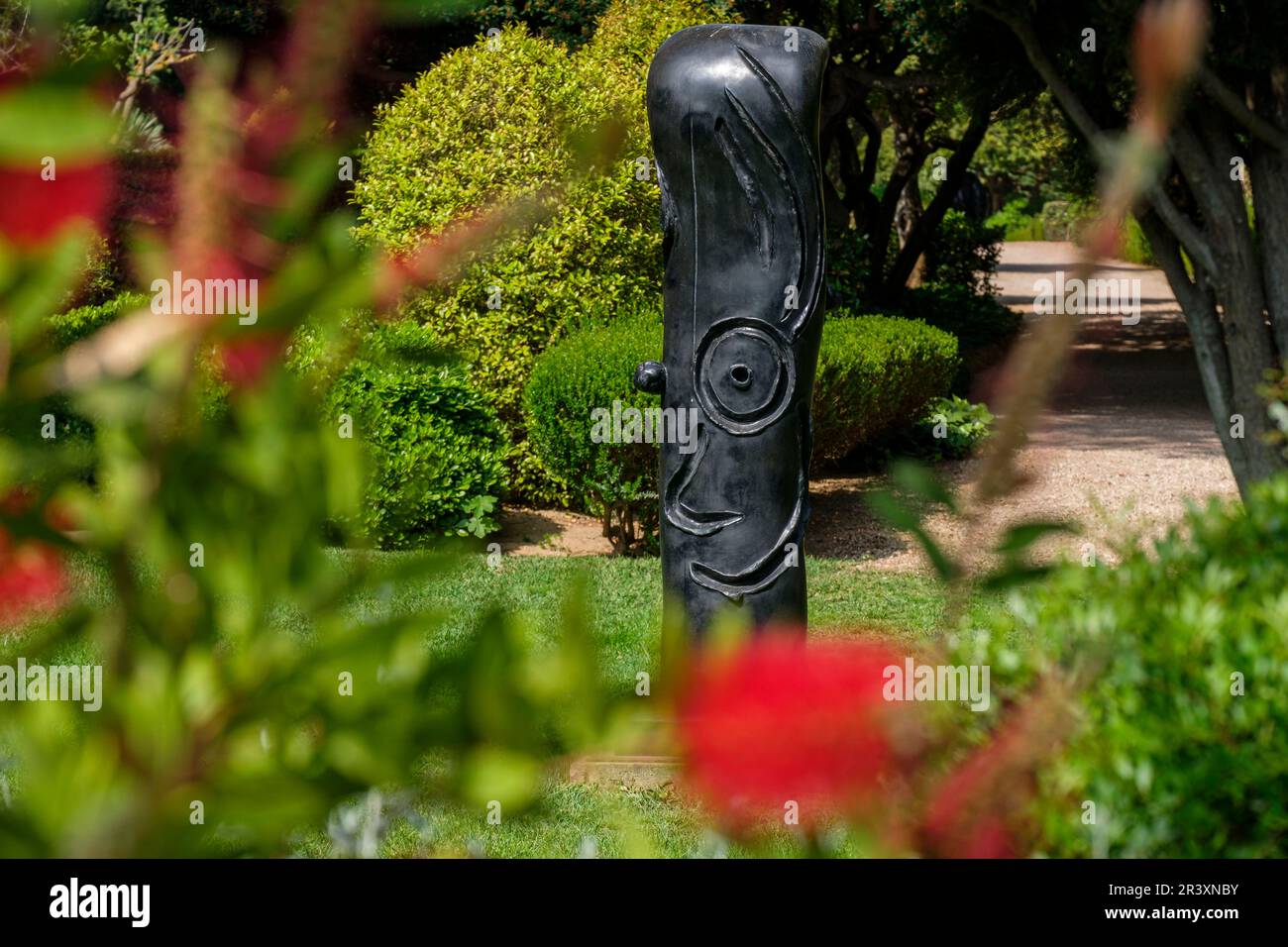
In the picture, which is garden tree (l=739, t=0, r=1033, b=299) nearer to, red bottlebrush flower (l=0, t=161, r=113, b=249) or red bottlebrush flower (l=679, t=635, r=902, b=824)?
red bottlebrush flower (l=679, t=635, r=902, b=824)

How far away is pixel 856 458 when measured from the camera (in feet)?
34.1

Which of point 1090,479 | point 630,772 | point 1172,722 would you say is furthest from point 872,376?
point 1172,722

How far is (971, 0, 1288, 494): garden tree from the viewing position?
21.5 ft

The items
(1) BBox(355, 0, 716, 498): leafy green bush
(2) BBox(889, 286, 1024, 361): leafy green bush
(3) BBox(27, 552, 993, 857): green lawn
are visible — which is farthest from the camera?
(2) BBox(889, 286, 1024, 361): leafy green bush

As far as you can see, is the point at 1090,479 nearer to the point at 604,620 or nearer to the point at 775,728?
the point at 604,620

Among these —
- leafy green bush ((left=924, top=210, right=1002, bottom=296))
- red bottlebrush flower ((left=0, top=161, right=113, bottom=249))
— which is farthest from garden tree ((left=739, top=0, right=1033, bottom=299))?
red bottlebrush flower ((left=0, top=161, right=113, bottom=249))

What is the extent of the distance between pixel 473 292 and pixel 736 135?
5.20m

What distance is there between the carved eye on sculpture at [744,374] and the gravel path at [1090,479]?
38.5 inches

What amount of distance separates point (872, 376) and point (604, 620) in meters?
3.32

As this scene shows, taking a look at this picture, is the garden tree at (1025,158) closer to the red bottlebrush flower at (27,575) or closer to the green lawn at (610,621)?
the green lawn at (610,621)

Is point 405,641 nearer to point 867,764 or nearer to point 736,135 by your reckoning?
point 867,764

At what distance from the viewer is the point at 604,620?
662 cm

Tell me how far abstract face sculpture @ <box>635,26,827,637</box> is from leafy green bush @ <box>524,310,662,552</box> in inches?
132
